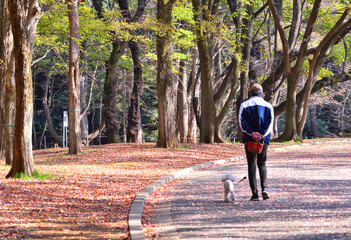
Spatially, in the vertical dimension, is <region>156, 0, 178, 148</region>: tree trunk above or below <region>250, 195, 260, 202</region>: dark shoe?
above

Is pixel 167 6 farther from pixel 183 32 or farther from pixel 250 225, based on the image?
pixel 250 225

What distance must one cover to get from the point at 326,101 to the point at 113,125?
69.7 feet

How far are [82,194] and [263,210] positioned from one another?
375 centimetres

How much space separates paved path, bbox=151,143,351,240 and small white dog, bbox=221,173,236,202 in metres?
0.12

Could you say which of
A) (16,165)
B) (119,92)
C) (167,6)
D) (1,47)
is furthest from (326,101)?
(16,165)

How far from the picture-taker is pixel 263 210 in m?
8.02

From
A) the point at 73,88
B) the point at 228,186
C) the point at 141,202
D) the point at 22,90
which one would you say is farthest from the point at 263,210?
the point at 73,88

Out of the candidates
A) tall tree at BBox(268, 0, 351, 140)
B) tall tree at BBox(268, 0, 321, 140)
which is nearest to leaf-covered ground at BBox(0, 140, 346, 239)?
tall tree at BBox(268, 0, 321, 140)

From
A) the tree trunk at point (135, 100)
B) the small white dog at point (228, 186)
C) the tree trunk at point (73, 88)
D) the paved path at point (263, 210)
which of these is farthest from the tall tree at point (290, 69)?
the small white dog at point (228, 186)

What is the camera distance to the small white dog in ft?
28.6

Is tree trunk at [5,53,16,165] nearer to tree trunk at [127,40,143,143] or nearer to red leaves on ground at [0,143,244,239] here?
red leaves on ground at [0,143,244,239]

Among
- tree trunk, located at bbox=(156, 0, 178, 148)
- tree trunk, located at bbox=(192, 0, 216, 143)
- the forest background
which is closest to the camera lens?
the forest background

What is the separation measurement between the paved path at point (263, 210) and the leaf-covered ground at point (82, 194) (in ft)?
2.54

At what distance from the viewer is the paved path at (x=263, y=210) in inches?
255
